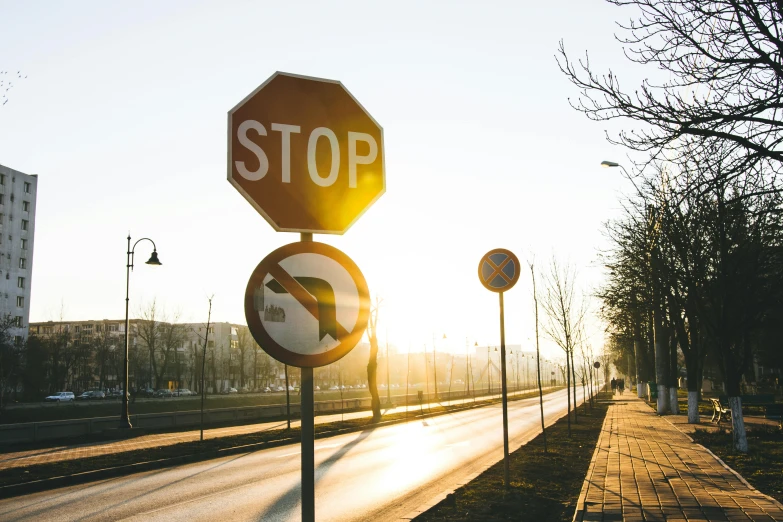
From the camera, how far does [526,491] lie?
9.99m

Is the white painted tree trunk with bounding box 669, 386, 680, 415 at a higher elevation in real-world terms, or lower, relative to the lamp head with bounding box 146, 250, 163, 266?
lower

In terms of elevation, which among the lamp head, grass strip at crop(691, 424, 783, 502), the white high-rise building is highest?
the white high-rise building

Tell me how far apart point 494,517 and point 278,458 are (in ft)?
33.7

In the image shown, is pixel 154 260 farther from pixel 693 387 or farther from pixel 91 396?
pixel 91 396

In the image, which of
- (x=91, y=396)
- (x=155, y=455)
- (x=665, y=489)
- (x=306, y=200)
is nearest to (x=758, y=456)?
(x=665, y=489)

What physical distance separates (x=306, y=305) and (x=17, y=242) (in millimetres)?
109297

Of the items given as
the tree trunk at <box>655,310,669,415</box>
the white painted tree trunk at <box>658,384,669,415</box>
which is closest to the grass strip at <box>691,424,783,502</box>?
the tree trunk at <box>655,310,669,415</box>

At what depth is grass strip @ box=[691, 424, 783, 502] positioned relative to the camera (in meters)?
10.1

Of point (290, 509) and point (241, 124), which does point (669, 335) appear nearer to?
point (290, 509)

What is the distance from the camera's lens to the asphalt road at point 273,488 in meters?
9.84

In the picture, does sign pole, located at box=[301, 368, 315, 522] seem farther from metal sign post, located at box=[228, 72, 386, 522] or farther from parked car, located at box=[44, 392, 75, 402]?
parked car, located at box=[44, 392, 75, 402]

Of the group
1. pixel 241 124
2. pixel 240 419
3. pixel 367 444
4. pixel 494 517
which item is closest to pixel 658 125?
pixel 494 517

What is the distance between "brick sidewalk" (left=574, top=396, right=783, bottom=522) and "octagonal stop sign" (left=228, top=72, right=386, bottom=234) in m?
5.76

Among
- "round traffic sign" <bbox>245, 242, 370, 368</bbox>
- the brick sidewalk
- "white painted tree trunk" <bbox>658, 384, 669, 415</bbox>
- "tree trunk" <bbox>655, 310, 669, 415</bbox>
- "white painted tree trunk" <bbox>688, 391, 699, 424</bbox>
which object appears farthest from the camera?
"white painted tree trunk" <bbox>658, 384, 669, 415</bbox>
